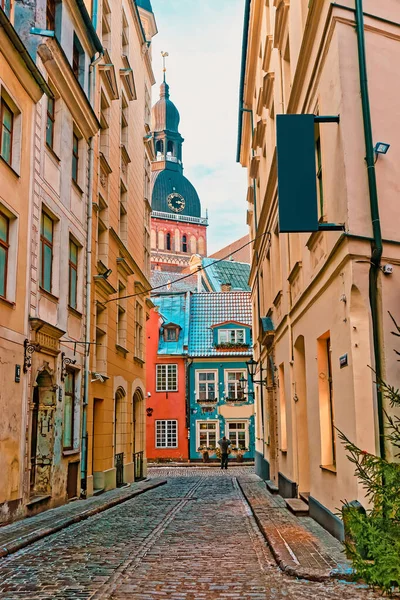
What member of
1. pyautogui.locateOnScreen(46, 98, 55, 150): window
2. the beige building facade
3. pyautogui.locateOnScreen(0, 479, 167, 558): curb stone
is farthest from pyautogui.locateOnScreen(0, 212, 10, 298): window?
the beige building facade

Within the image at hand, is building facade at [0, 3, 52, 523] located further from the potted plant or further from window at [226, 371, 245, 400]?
window at [226, 371, 245, 400]

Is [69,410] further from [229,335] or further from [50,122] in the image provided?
[229,335]

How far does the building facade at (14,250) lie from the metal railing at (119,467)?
9331 millimetres

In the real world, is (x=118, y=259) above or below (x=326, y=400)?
above

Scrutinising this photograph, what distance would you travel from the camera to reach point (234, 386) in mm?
39500

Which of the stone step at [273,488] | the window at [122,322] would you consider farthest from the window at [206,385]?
the stone step at [273,488]

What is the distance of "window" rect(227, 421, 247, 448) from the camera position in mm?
38531

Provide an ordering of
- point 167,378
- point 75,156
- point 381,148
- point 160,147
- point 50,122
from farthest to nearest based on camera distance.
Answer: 1. point 160,147
2. point 167,378
3. point 75,156
4. point 50,122
5. point 381,148

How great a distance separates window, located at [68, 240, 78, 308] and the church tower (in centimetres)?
8834

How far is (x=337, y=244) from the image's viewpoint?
8.32 metres

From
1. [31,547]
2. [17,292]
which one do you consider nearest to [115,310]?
[17,292]

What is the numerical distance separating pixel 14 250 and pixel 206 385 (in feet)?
93.6

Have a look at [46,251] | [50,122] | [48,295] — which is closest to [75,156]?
[50,122]

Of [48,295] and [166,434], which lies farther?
[166,434]
